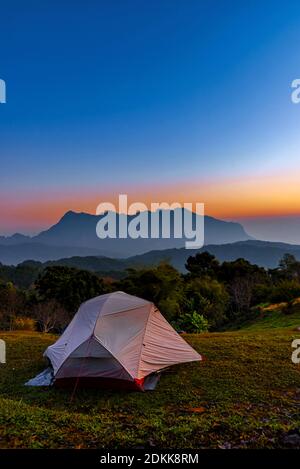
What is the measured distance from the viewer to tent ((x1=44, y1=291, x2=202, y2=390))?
8289 mm

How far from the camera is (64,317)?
94.6ft

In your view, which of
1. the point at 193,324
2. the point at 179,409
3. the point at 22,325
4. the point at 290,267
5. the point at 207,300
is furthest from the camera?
the point at 290,267

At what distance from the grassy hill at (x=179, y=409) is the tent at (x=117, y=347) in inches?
12.9

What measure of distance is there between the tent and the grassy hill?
327mm

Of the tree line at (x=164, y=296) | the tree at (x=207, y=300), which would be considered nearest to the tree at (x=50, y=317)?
the tree line at (x=164, y=296)

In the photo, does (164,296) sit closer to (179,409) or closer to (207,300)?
(207,300)

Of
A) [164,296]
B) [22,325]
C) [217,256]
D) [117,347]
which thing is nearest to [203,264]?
[164,296]

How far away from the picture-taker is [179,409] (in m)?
6.87

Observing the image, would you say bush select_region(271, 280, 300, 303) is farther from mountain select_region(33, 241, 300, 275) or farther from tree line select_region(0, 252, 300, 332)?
mountain select_region(33, 241, 300, 275)

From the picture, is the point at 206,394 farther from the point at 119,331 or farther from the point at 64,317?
the point at 64,317

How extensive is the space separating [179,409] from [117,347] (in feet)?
7.20

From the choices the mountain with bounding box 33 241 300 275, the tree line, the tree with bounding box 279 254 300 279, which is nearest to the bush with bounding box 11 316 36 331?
the tree line

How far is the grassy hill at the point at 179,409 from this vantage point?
17.0ft
